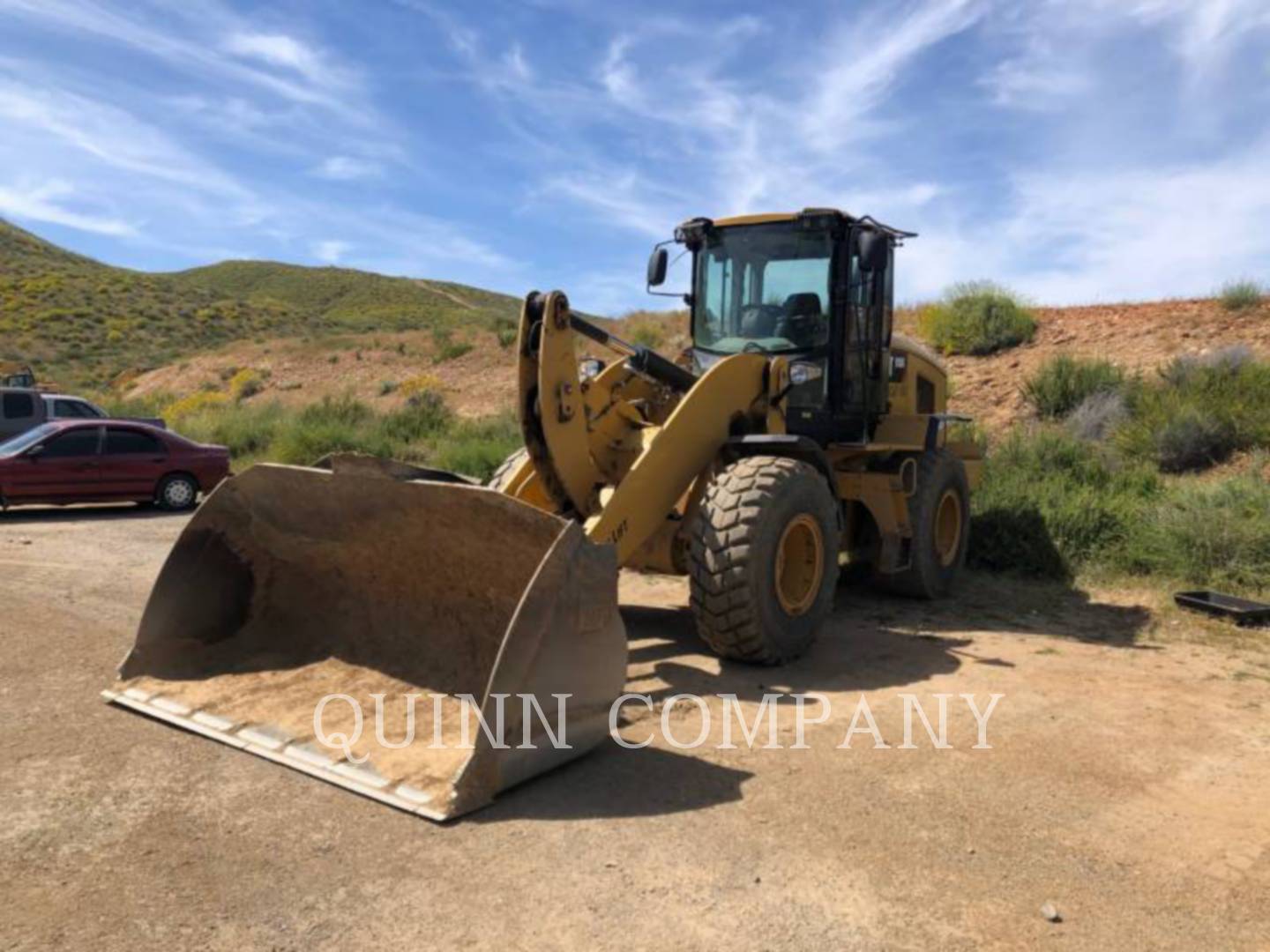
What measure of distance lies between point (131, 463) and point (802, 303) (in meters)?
10.4

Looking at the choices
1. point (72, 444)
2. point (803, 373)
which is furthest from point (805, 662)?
point (72, 444)

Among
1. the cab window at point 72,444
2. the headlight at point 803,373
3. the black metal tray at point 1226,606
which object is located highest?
the headlight at point 803,373

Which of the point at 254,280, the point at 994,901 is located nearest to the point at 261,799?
the point at 994,901

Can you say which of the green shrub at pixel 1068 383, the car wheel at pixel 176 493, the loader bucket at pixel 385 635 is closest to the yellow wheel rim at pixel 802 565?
the loader bucket at pixel 385 635

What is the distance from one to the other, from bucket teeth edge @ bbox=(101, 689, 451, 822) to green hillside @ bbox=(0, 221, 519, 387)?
96.1ft

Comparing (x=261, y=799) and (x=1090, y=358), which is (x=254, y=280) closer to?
(x=1090, y=358)

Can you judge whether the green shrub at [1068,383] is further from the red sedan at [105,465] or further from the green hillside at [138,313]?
the green hillside at [138,313]

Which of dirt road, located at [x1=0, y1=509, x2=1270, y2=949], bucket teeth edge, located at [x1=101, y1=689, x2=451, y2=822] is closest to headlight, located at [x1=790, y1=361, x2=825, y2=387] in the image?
dirt road, located at [x1=0, y1=509, x2=1270, y2=949]

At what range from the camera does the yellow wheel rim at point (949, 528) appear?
30.4ft

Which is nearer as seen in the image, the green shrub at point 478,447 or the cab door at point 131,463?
the cab door at point 131,463

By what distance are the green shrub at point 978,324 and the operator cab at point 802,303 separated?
37.7 feet

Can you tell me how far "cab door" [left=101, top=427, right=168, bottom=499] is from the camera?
1388 cm

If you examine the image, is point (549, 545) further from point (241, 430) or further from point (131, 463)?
point (241, 430)

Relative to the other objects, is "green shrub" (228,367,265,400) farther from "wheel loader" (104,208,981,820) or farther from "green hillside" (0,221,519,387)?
"wheel loader" (104,208,981,820)
